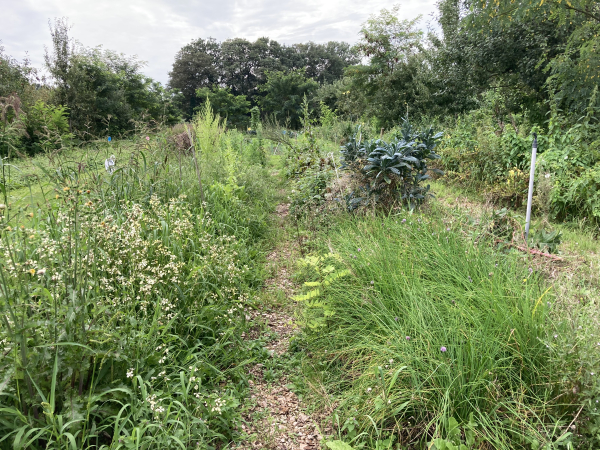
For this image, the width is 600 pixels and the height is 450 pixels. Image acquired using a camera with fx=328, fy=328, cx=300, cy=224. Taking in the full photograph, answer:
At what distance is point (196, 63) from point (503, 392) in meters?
47.9

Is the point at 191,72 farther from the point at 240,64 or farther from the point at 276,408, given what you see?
the point at 276,408

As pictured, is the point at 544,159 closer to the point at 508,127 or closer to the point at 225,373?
the point at 508,127

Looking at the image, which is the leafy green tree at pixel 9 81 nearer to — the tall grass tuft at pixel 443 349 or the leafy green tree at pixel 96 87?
the leafy green tree at pixel 96 87

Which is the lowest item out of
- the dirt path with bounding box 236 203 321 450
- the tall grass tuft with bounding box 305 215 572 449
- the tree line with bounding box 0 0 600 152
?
the dirt path with bounding box 236 203 321 450

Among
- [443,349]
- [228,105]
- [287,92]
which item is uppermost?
[287,92]

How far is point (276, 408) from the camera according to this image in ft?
6.70

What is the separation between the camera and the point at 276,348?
260 cm

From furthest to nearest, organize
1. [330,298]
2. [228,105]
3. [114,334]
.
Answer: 1. [228,105]
2. [330,298]
3. [114,334]

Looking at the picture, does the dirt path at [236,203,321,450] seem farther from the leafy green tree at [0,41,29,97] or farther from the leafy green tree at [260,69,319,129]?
the leafy green tree at [260,69,319,129]

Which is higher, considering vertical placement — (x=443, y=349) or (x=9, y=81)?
(x=9, y=81)

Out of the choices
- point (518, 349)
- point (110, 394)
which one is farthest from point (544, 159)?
point (110, 394)

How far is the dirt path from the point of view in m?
1.80

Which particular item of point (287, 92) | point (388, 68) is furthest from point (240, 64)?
point (388, 68)

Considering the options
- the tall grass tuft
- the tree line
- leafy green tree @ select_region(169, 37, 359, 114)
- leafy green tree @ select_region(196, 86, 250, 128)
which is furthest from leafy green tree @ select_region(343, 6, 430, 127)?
leafy green tree @ select_region(169, 37, 359, 114)
